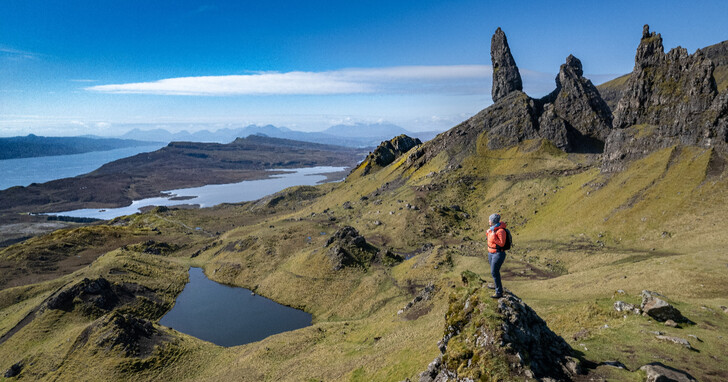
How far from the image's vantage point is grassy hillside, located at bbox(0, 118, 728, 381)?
117 feet

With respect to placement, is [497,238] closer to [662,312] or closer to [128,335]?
[662,312]

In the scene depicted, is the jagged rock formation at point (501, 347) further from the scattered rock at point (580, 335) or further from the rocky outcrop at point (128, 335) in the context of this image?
the rocky outcrop at point (128, 335)

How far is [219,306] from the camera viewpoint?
323 ft

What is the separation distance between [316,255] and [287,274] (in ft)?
34.5

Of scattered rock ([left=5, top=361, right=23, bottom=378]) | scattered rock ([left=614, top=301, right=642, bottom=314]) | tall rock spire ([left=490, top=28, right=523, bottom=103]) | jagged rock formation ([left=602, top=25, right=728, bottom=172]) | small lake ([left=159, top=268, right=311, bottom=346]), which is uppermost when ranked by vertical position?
tall rock spire ([left=490, top=28, right=523, bottom=103])

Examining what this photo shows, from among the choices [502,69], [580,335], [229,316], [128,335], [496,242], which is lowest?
[229,316]

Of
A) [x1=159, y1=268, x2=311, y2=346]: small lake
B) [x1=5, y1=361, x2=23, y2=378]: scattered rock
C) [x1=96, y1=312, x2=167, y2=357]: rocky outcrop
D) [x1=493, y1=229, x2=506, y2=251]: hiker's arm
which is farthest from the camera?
[x1=159, y1=268, x2=311, y2=346]: small lake

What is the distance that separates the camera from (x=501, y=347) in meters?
20.6

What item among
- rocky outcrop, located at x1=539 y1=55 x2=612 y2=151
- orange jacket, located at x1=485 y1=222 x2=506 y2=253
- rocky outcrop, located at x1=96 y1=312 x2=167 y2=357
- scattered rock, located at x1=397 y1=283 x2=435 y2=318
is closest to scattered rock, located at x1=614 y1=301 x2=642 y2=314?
orange jacket, located at x1=485 y1=222 x2=506 y2=253

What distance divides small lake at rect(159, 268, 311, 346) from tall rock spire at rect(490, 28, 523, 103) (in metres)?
158

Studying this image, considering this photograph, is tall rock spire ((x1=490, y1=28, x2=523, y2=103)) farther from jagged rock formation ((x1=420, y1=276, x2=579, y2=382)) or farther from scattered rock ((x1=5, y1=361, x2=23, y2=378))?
scattered rock ((x1=5, y1=361, x2=23, y2=378))

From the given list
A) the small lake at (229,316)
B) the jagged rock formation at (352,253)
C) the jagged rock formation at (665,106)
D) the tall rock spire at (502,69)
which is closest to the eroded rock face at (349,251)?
the jagged rock formation at (352,253)

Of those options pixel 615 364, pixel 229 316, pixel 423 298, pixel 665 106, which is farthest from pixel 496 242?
pixel 665 106

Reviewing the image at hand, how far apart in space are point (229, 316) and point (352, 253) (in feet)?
124
